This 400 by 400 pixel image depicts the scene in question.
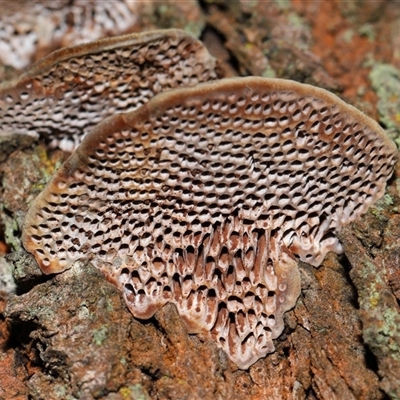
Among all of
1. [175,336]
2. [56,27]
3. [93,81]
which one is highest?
[93,81]

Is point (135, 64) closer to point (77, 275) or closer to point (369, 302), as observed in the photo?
point (77, 275)

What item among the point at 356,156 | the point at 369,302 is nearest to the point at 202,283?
the point at 369,302

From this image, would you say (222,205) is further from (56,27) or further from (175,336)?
(56,27)

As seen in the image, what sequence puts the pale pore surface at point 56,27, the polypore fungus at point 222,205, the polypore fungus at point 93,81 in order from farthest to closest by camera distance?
the pale pore surface at point 56,27 → the polypore fungus at point 93,81 → the polypore fungus at point 222,205

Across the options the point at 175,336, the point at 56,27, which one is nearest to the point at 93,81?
the point at 56,27

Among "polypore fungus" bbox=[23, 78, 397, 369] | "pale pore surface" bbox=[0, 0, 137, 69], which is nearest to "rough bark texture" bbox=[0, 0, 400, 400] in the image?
"polypore fungus" bbox=[23, 78, 397, 369]

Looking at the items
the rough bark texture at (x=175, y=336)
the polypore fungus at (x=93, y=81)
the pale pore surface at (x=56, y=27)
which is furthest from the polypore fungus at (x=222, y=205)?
the pale pore surface at (x=56, y=27)

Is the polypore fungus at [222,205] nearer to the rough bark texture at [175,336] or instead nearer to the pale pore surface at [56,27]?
the rough bark texture at [175,336]
